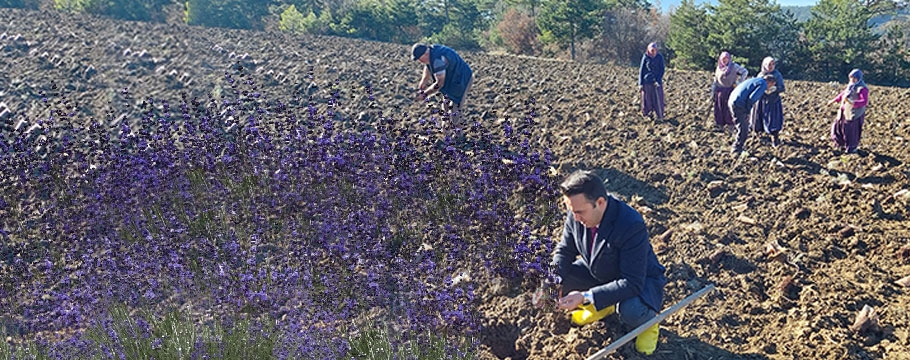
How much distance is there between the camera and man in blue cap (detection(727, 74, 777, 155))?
24.8ft

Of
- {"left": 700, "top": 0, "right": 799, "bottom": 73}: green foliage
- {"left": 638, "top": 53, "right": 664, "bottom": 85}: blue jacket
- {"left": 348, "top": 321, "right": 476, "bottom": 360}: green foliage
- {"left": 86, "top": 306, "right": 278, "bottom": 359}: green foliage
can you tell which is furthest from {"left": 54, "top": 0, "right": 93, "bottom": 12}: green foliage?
{"left": 348, "top": 321, "right": 476, "bottom": 360}: green foliage

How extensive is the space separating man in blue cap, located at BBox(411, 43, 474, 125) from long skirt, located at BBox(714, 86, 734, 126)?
354 cm

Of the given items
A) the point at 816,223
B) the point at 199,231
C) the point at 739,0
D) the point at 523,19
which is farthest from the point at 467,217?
the point at 523,19

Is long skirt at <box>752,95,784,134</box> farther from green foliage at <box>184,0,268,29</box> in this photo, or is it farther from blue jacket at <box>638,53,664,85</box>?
green foliage at <box>184,0,268,29</box>

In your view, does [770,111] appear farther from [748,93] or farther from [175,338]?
[175,338]

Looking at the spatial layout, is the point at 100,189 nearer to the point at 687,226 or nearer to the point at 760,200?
the point at 687,226

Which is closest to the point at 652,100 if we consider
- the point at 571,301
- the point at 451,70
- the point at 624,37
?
the point at 451,70

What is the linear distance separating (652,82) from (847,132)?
263cm

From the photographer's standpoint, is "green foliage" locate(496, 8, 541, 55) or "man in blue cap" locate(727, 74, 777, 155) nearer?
"man in blue cap" locate(727, 74, 777, 155)

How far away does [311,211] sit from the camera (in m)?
5.84

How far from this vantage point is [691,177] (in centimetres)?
687

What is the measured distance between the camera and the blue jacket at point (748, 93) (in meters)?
7.59

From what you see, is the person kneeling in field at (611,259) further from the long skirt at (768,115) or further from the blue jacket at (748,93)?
the long skirt at (768,115)

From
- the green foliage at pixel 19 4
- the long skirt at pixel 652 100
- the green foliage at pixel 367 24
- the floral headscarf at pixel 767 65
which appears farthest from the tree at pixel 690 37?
the green foliage at pixel 19 4
